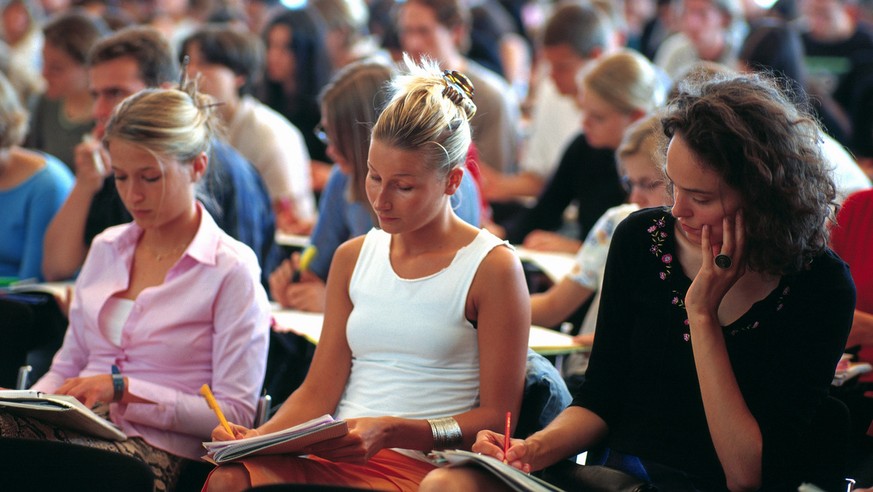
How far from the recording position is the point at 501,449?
1912 mm

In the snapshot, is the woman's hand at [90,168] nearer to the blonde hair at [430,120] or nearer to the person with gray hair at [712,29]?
the blonde hair at [430,120]

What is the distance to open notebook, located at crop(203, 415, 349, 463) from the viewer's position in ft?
6.06

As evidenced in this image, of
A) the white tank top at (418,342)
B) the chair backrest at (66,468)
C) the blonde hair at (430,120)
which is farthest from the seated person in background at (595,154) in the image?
the chair backrest at (66,468)

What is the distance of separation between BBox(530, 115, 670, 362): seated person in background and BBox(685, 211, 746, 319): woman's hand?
3.25 ft

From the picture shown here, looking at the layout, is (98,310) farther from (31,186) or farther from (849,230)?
(849,230)

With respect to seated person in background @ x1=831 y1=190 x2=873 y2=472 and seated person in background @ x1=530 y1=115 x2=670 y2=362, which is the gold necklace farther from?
seated person in background @ x1=831 y1=190 x2=873 y2=472

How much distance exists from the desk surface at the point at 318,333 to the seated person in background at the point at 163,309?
0.23 metres

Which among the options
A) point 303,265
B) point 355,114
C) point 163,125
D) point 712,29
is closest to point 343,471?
point 163,125

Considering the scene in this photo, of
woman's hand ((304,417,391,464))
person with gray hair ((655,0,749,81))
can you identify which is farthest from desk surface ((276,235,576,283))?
person with gray hair ((655,0,749,81))

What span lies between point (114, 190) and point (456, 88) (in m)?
1.52

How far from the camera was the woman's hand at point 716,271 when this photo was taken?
1.85 meters

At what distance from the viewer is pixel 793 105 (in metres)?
1.93

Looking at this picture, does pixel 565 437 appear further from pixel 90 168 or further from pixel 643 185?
pixel 90 168

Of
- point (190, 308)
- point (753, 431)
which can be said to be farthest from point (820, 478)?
point (190, 308)
